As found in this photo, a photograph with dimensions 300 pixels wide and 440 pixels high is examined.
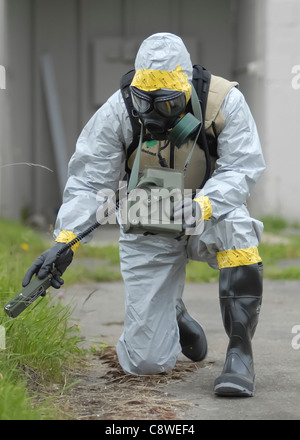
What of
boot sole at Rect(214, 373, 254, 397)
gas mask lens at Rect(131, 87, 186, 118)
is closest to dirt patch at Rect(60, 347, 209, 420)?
boot sole at Rect(214, 373, 254, 397)

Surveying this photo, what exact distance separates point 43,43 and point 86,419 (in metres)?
7.15

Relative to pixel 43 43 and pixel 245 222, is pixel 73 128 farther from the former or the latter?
pixel 245 222

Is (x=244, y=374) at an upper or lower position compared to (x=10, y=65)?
lower

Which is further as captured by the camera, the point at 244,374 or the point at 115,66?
the point at 115,66

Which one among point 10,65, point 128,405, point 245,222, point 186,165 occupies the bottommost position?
point 128,405

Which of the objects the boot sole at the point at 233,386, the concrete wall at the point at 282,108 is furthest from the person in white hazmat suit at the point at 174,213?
the concrete wall at the point at 282,108

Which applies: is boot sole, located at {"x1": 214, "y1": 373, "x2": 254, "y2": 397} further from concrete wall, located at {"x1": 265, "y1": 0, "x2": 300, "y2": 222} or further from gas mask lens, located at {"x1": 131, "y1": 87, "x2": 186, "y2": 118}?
concrete wall, located at {"x1": 265, "y1": 0, "x2": 300, "y2": 222}

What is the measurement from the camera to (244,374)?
3.00m

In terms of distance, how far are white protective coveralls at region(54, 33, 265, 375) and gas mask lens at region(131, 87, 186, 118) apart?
0.11 metres

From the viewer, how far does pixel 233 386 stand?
2.93 m

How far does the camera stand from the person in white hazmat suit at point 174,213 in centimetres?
302

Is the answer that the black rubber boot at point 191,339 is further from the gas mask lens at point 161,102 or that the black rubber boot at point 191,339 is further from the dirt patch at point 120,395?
the gas mask lens at point 161,102
